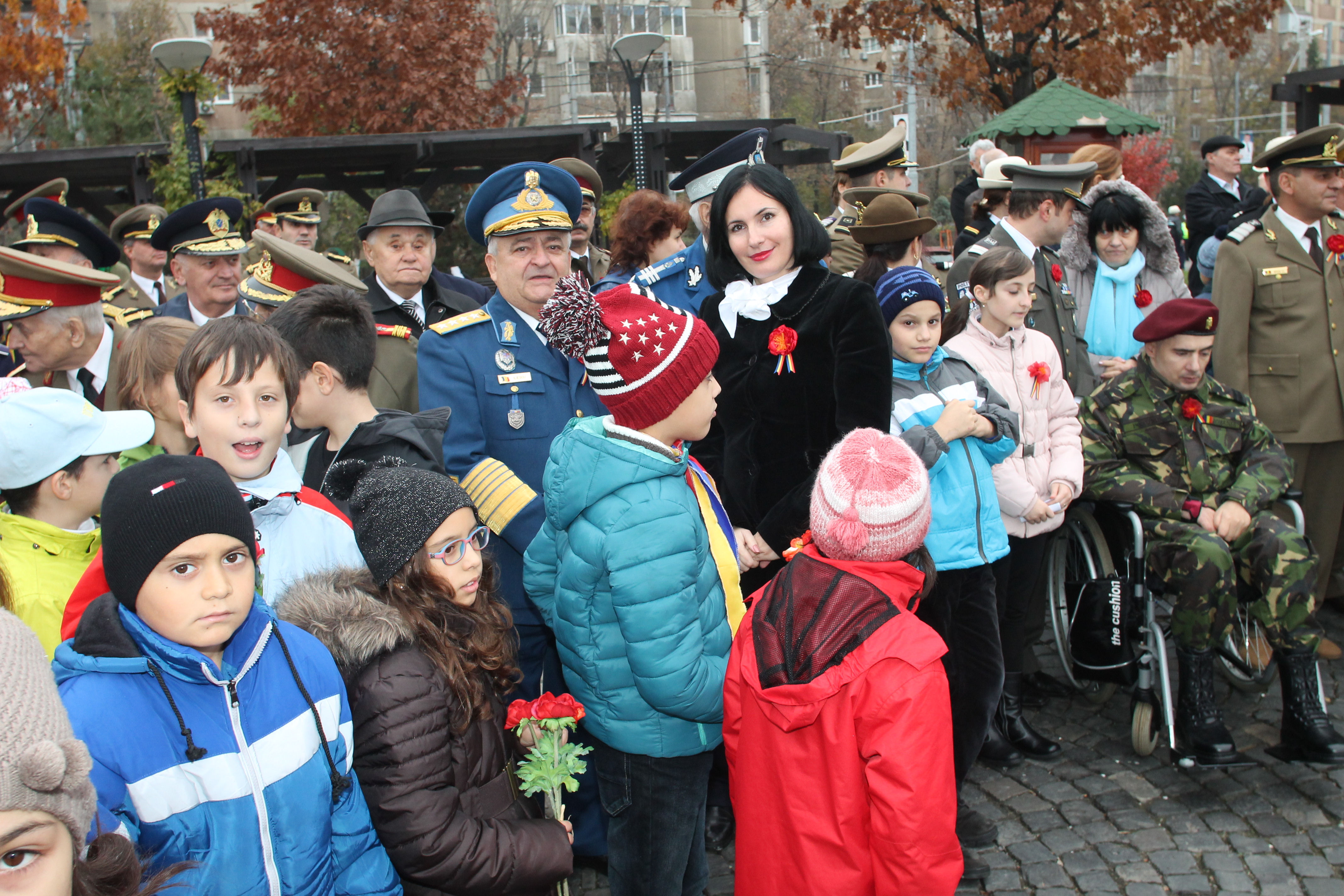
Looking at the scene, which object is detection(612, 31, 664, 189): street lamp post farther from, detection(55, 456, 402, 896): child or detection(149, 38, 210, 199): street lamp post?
detection(55, 456, 402, 896): child

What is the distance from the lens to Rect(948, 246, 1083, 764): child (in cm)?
403

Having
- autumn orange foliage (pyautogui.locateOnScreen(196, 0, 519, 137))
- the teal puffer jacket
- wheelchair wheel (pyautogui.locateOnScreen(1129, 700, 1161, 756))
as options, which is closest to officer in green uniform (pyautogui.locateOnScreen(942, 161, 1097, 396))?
wheelchair wheel (pyautogui.locateOnScreen(1129, 700, 1161, 756))

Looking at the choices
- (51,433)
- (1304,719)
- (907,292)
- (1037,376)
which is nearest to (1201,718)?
(1304,719)

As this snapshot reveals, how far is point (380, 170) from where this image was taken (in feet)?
48.7

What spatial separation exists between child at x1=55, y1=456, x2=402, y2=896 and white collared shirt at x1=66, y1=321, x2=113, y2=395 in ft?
8.90

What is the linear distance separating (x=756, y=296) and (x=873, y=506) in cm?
110

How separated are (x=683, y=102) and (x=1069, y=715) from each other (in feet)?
131

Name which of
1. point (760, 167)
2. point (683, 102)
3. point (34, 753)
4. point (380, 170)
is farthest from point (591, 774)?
point (683, 102)

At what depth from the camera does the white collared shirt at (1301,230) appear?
16.7 ft

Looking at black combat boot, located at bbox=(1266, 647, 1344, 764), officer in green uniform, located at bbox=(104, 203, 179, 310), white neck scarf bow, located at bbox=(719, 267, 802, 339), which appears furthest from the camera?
officer in green uniform, located at bbox=(104, 203, 179, 310)

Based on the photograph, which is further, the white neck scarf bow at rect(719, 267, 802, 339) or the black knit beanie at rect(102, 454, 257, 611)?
the white neck scarf bow at rect(719, 267, 802, 339)

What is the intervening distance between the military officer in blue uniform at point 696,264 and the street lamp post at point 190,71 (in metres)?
8.18

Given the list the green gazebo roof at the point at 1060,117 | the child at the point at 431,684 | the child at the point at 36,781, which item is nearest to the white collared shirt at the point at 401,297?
the child at the point at 431,684

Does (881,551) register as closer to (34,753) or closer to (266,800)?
(266,800)
